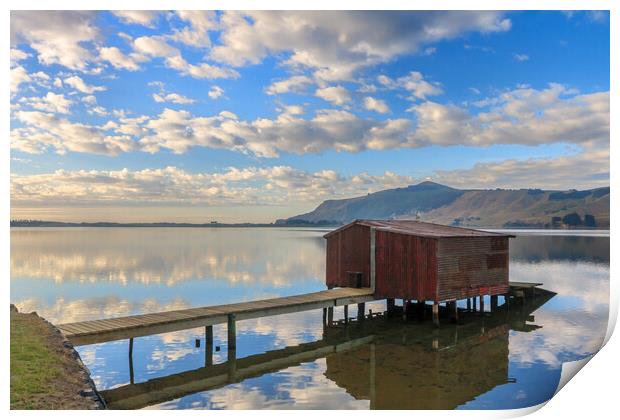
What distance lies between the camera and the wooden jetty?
18.3m

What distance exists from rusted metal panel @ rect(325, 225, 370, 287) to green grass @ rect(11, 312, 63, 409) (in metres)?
17.3

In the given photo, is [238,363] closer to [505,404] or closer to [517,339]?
[505,404]

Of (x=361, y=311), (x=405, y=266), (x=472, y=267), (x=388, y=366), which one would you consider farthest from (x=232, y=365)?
(x=472, y=267)

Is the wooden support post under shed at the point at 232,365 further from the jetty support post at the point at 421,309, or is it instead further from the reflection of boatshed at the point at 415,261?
the jetty support post at the point at 421,309

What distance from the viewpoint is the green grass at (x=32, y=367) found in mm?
12812

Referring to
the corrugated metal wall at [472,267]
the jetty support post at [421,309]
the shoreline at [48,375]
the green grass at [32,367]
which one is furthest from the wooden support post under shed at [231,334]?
the jetty support post at [421,309]

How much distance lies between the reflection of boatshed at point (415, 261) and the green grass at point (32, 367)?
57.0ft

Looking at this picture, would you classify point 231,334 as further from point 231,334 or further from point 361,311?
point 361,311

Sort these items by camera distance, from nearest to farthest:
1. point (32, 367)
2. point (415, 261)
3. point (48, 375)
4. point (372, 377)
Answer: point (48, 375), point (32, 367), point (372, 377), point (415, 261)

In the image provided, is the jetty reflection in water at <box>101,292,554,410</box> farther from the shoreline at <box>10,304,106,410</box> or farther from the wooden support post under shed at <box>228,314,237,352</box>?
the shoreline at <box>10,304,106,410</box>

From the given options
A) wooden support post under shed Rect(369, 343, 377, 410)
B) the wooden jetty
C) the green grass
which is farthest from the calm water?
the green grass

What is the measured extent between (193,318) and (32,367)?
23.4ft

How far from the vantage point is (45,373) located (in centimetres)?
1431
